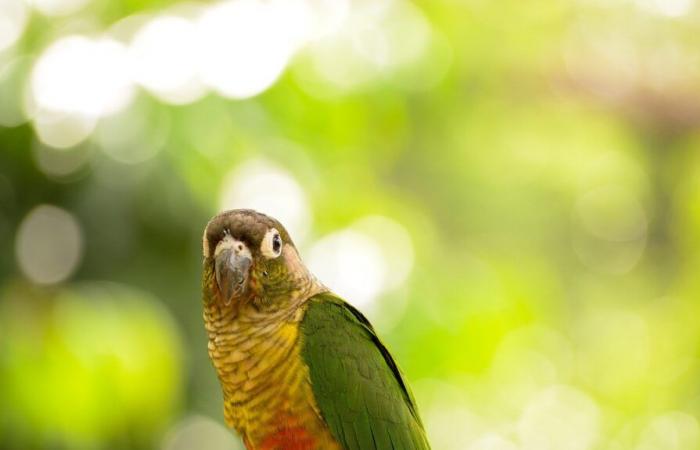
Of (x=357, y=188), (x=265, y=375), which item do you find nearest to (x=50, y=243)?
(x=357, y=188)

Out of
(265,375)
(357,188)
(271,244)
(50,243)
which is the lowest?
(265,375)

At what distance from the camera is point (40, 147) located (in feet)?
6.43

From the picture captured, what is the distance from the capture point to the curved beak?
3.06 ft

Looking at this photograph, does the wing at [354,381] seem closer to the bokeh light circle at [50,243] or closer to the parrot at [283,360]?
the parrot at [283,360]

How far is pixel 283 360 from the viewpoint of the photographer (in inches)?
39.4

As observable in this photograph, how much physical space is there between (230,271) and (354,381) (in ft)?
0.71

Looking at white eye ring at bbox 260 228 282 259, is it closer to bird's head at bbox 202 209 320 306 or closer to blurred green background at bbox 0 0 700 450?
bird's head at bbox 202 209 320 306

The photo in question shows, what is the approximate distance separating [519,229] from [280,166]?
1989mm

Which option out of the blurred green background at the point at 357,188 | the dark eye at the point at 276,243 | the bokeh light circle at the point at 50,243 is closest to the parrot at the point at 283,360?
the dark eye at the point at 276,243

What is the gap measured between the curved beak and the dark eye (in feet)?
0.14

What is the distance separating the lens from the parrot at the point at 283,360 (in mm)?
978

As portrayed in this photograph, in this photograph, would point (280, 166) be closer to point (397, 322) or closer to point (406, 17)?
point (397, 322)

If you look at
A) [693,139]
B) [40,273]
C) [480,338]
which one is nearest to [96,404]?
[40,273]

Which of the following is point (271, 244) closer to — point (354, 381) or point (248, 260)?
point (248, 260)
